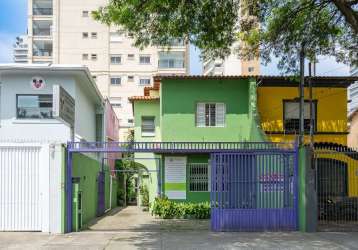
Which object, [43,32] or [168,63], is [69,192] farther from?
[43,32]

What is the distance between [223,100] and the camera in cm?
2494

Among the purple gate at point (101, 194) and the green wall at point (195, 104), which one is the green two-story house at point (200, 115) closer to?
the green wall at point (195, 104)

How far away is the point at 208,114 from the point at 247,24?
7650 mm

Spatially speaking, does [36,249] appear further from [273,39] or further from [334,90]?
[334,90]

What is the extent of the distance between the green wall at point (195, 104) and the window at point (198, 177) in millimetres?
1219

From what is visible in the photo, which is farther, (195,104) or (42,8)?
(42,8)

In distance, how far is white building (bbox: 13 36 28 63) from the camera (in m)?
74.0

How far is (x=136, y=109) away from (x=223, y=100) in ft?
A: 20.7

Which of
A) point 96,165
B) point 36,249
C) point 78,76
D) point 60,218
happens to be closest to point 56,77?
point 78,76

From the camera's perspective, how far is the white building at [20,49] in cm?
7403

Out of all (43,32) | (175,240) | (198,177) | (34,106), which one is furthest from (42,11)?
(175,240)

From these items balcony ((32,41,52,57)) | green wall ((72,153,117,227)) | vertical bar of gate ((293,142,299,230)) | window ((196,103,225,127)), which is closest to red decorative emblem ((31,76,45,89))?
green wall ((72,153,117,227))

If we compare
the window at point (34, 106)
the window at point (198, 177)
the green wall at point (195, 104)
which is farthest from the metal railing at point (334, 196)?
the window at point (34, 106)

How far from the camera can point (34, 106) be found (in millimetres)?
23297
